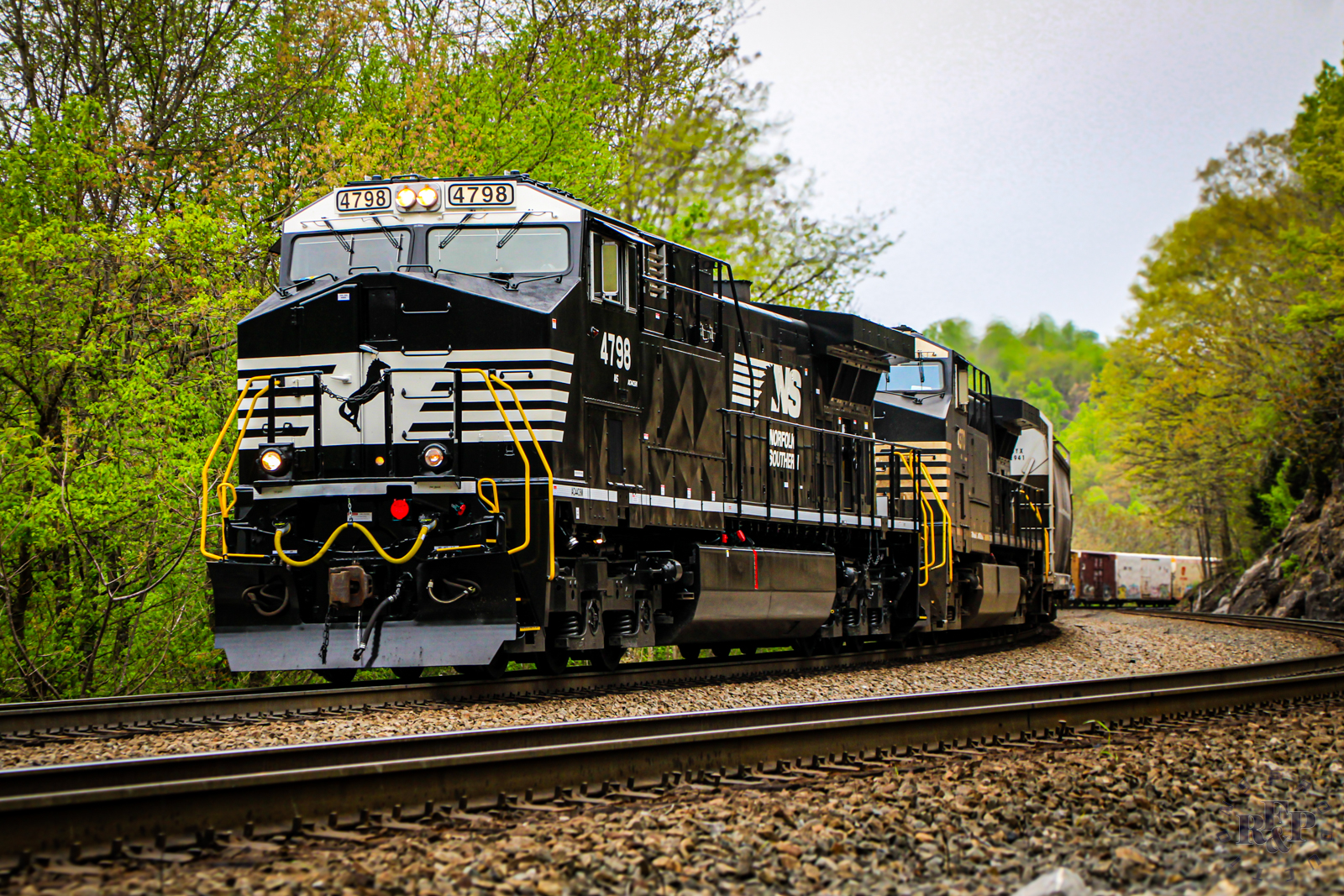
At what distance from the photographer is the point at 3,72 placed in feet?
51.9

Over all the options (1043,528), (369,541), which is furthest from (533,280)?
(1043,528)

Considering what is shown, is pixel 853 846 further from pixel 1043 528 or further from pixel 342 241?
pixel 1043 528

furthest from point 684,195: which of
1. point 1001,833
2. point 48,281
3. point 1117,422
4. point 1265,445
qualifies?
point 1117,422

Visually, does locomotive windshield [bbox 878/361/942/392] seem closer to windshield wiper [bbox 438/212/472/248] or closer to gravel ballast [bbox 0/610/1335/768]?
gravel ballast [bbox 0/610/1335/768]

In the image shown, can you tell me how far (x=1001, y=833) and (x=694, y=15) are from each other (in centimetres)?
2058

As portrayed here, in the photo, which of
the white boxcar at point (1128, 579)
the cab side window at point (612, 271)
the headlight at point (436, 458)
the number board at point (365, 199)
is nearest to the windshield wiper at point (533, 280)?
the cab side window at point (612, 271)

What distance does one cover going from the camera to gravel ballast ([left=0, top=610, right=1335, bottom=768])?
6.43 m

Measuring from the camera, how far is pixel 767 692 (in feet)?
30.9

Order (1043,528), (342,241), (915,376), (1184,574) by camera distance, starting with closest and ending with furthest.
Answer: (342,241) < (915,376) < (1043,528) < (1184,574)

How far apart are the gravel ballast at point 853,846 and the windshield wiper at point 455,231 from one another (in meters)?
5.26

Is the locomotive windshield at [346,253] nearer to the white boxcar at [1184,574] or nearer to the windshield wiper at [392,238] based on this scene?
the windshield wiper at [392,238]

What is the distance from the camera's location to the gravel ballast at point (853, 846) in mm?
3604

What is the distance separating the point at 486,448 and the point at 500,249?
162cm

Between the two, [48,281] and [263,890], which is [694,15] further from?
[263,890]
